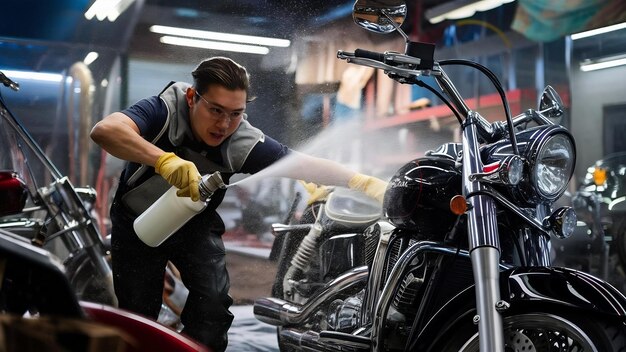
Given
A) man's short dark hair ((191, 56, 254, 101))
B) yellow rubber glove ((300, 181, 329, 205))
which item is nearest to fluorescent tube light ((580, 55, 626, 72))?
yellow rubber glove ((300, 181, 329, 205))

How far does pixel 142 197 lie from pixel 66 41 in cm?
59

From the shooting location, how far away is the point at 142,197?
9.57 ft

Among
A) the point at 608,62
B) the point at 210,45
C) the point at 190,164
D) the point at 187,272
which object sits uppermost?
the point at 608,62

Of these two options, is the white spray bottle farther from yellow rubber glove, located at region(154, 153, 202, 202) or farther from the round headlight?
the round headlight

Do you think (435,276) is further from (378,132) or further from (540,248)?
(378,132)

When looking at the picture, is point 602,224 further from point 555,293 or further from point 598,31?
point 555,293

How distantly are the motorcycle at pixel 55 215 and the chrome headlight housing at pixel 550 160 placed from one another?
1.42 metres

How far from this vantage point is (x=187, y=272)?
118 inches

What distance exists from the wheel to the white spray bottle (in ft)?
3.22

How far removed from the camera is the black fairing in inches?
103

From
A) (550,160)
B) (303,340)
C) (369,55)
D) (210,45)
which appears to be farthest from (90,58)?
(550,160)

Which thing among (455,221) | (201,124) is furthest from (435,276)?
(201,124)

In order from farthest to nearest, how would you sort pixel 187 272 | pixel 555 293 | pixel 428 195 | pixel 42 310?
1. pixel 187 272
2. pixel 428 195
3. pixel 555 293
4. pixel 42 310

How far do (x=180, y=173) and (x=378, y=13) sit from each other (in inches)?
30.8
